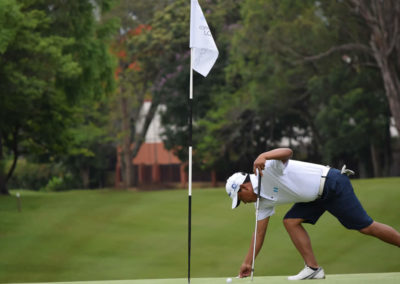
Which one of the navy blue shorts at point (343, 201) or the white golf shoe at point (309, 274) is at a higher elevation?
the navy blue shorts at point (343, 201)

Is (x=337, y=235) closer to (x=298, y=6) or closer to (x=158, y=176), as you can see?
(x=298, y=6)

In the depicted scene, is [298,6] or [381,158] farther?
[381,158]

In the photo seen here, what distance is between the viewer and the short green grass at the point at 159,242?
15914 mm

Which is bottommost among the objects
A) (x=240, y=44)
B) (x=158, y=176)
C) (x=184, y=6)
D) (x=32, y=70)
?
(x=158, y=176)

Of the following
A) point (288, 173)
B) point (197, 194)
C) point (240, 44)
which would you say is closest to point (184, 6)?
point (240, 44)

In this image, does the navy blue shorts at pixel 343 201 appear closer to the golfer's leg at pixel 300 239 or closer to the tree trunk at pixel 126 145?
the golfer's leg at pixel 300 239

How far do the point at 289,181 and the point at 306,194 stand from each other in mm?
234

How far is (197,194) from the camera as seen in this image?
27500 millimetres

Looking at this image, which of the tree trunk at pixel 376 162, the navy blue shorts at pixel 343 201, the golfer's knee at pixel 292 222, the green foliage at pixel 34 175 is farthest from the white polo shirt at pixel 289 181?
the green foliage at pixel 34 175

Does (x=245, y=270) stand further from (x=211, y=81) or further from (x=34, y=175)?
(x=34, y=175)

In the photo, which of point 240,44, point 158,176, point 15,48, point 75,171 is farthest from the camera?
point 158,176

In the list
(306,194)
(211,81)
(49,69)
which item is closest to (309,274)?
(306,194)

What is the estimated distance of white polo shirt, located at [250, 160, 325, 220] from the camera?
763 cm

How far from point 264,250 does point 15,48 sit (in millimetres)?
11039
